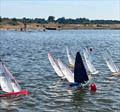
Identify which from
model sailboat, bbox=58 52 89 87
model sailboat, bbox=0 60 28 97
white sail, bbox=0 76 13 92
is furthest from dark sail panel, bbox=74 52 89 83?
white sail, bbox=0 76 13 92

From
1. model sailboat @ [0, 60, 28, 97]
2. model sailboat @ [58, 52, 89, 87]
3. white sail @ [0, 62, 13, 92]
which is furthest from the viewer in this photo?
model sailboat @ [58, 52, 89, 87]

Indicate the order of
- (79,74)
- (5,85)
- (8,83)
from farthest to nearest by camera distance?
(79,74), (5,85), (8,83)

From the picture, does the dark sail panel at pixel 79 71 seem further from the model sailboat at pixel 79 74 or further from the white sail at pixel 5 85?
the white sail at pixel 5 85

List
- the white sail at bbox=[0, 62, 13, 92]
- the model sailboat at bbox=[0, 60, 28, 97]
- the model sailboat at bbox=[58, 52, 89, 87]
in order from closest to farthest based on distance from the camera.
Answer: the model sailboat at bbox=[0, 60, 28, 97], the white sail at bbox=[0, 62, 13, 92], the model sailboat at bbox=[58, 52, 89, 87]

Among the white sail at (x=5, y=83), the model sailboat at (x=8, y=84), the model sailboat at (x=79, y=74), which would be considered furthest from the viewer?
the model sailboat at (x=79, y=74)

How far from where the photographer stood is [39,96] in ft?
133

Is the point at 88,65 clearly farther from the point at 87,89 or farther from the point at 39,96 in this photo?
the point at 39,96

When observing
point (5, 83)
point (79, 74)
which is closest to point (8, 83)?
point (5, 83)

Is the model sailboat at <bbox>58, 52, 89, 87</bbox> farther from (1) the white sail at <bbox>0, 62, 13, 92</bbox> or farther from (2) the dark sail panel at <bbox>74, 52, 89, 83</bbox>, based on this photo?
(1) the white sail at <bbox>0, 62, 13, 92</bbox>

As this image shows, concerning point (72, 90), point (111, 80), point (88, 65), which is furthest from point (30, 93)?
point (88, 65)

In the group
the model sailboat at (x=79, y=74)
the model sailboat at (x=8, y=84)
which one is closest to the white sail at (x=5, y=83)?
the model sailboat at (x=8, y=84)

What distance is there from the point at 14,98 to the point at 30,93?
129 inches

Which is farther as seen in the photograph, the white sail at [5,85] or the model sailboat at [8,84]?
the white sail at [5,85]

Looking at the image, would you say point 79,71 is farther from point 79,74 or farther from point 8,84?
point 8,84
